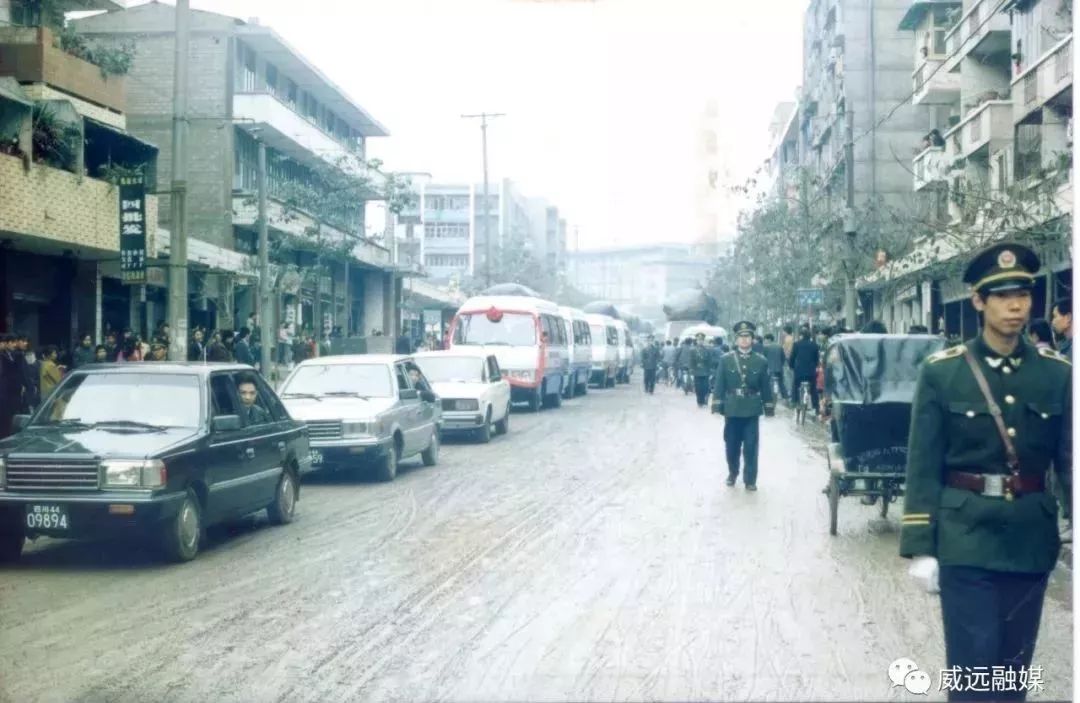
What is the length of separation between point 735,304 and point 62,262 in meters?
46.8

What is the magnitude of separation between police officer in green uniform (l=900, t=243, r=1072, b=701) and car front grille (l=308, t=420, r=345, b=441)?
1096 centimetres

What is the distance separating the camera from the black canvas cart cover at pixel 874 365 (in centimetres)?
1143

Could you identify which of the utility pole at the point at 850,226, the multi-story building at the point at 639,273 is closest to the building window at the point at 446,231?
the multi-story building at the point at 639,273

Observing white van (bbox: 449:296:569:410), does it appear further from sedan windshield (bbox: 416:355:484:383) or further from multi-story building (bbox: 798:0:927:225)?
multi-story building (bbox: 798:0:927:225)

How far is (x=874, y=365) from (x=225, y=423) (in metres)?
5.71

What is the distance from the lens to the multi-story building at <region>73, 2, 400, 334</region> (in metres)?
28.2

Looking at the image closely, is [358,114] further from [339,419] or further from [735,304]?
[735,304]

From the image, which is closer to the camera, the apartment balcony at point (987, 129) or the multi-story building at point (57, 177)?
the multi-story building at point (57, 177)

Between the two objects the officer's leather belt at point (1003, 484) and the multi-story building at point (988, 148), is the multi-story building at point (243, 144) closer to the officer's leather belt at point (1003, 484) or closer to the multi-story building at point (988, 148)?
the multi-story building at point (988, 148)

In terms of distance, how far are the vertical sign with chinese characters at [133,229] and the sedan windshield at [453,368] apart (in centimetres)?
507

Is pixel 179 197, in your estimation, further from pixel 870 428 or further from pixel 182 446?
pixel 870 428

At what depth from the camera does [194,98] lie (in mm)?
31594

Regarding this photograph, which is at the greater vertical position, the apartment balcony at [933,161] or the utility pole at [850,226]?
the apartment balcony at [933,161]

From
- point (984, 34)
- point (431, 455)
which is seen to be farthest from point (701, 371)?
point (431, 455)
